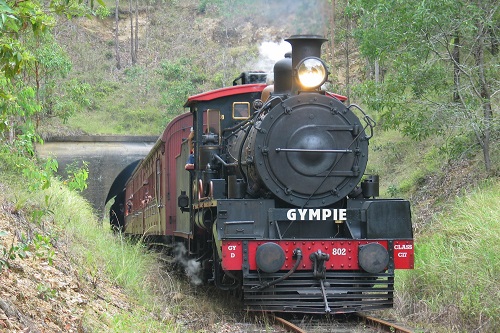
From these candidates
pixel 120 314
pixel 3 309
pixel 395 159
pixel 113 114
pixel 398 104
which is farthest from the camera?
pixel 113 114

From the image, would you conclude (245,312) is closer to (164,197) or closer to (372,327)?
(372,327)

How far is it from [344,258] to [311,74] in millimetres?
2095

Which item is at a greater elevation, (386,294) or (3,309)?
(3,309)

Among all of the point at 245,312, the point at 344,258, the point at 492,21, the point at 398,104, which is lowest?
the point at 245,312

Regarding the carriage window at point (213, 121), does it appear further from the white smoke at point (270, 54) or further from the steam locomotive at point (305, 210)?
the white smoke at point (270, 54)

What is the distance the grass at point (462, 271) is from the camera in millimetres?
7133

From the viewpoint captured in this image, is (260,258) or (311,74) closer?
(260,258)

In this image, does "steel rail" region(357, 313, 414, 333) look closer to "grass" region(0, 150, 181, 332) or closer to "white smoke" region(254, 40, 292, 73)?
"grass" region(0, 150, 181, 332)

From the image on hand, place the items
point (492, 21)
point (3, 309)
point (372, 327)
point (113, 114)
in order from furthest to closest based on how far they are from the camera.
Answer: point (113, 114), point (492, 21), point (372, 327), point (3, 309)

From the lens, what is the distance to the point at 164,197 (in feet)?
42.0

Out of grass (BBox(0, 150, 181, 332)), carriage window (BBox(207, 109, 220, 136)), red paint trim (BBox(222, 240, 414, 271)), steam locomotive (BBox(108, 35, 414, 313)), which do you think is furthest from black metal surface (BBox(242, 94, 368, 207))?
grass (BBox(0, 150, 181, 332))

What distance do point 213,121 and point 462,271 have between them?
3713mm

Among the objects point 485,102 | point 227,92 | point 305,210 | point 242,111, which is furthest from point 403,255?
point 485,102

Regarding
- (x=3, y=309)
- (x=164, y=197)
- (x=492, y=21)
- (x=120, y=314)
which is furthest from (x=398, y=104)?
(x=3, y=309)
